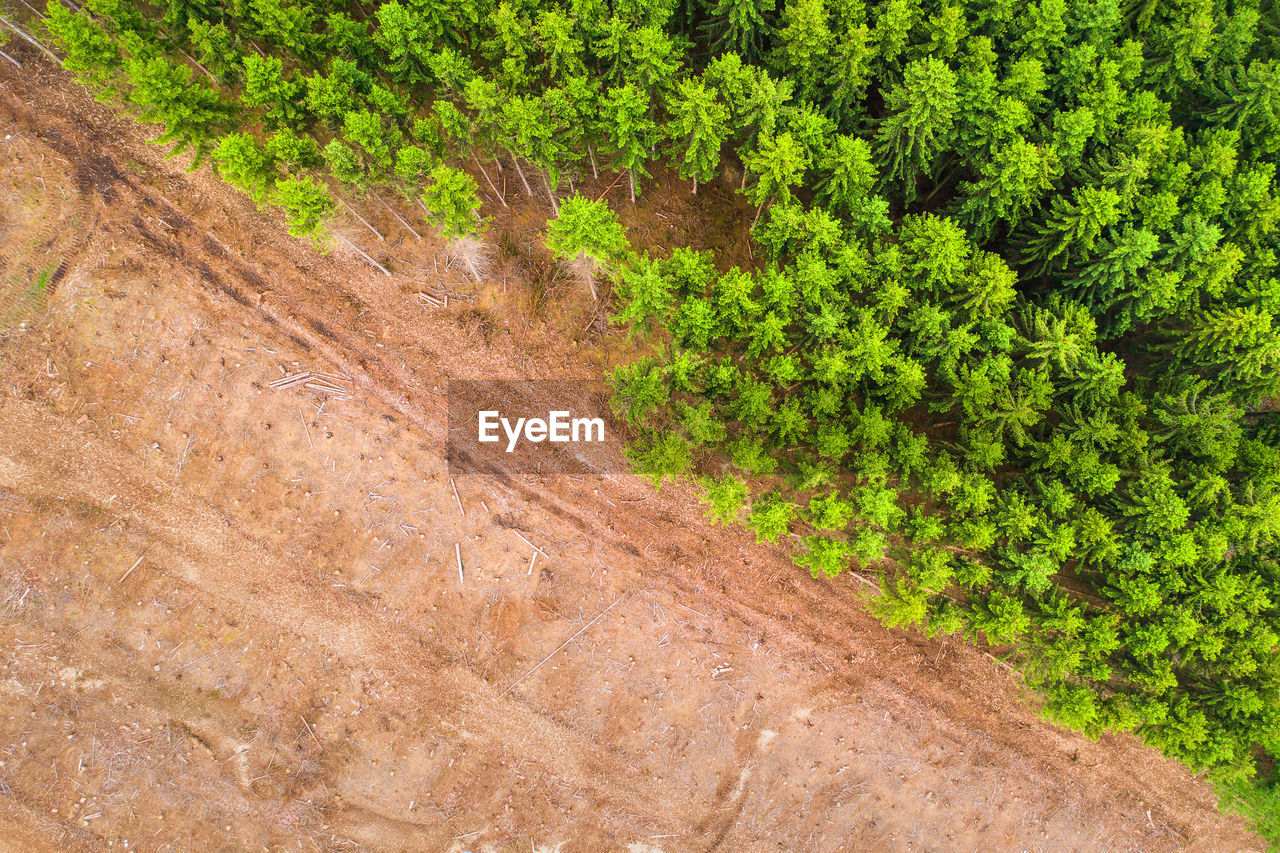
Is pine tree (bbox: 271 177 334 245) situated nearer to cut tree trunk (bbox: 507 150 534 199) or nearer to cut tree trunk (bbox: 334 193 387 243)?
cut tree trunk (bbox: 334 193 387 243)

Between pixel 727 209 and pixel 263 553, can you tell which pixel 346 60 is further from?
pixel 263 553

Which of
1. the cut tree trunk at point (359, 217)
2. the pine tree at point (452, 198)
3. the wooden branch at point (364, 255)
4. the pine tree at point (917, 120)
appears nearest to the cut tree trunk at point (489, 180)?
the pine tree at point (452, 198)

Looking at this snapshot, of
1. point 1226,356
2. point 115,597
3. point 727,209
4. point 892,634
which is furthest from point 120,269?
point 1226,356

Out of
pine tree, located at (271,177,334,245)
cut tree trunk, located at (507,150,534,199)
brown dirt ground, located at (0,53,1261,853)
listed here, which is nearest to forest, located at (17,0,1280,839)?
pine tree, located at (271,177,334,245)

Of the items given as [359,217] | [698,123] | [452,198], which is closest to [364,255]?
[359,217]

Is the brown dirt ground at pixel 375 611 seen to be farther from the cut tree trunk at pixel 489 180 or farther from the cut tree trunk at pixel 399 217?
the cut tree trunk at pixel 489 180

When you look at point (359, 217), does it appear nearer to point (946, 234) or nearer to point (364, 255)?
point (364, 255)

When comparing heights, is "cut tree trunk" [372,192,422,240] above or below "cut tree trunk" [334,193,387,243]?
above
